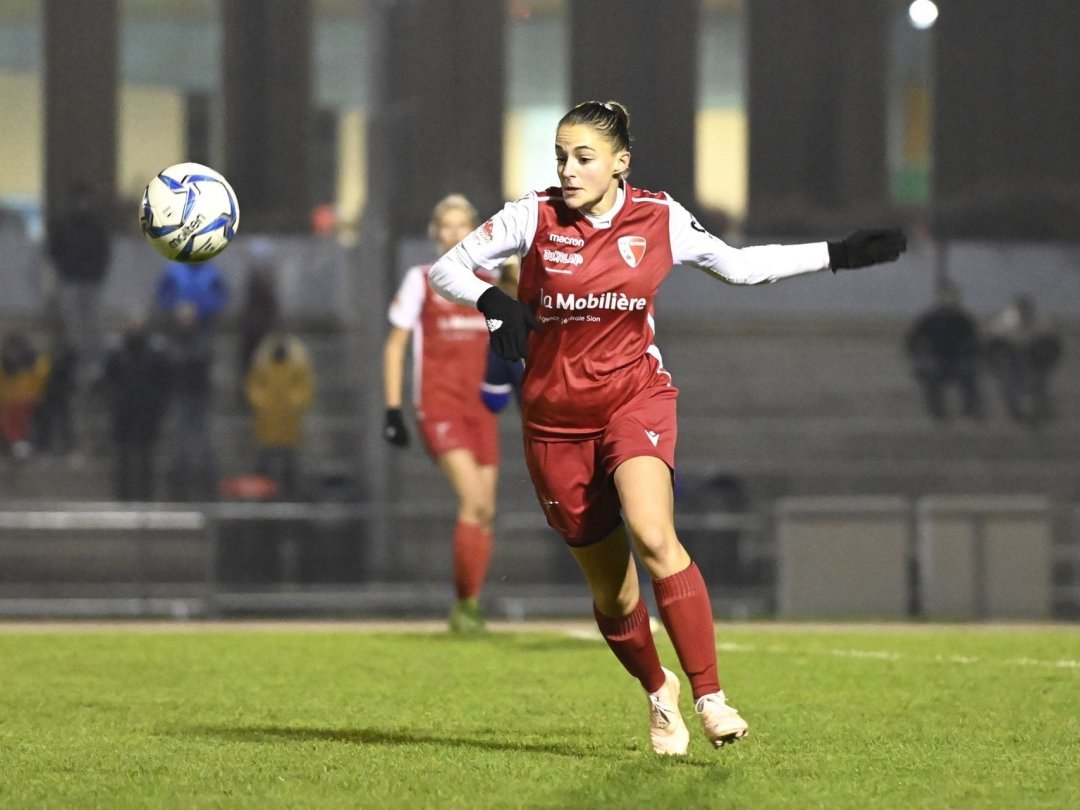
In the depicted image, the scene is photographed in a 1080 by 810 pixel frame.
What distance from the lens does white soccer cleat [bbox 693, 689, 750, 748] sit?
234 inches

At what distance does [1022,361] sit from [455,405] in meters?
10.5

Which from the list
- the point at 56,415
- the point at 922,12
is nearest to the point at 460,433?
the point at 56,415

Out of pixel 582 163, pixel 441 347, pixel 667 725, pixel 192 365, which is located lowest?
pixel 667 725

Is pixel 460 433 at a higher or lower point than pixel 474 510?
higher

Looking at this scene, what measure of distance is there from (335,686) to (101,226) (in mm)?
12341

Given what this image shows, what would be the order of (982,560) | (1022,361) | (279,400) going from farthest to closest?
(1022,361)
(279,400)
(982,560)

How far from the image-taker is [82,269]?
778 inches

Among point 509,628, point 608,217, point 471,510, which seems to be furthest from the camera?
point 509,628

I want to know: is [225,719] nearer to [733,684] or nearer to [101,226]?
[733,684]

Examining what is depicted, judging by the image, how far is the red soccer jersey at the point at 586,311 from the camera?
6.36 metres

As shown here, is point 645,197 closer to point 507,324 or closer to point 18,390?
point 507,324

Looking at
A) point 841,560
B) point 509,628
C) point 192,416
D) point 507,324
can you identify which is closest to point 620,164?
point 507,324

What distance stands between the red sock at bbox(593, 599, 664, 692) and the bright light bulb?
16.3 m

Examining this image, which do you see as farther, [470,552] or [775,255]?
[470,552]
